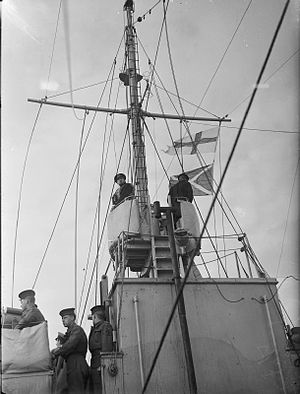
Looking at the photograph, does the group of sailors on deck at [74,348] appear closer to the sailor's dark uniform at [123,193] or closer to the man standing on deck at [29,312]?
the man standing on deck at [29,312]

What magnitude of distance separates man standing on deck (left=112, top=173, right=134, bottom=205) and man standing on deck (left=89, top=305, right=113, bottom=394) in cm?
306

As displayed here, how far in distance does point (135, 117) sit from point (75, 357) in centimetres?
648

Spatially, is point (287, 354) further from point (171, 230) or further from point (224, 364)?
point (171, 230)

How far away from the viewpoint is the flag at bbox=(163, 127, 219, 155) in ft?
36.6

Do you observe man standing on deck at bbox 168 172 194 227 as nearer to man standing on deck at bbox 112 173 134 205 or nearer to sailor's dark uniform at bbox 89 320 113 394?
man standing on deck at bbox 112 173 134 205

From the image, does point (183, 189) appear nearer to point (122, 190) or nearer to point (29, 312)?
point (122, 190)

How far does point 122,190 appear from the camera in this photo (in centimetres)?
995

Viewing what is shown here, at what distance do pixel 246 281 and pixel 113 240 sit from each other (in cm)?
289

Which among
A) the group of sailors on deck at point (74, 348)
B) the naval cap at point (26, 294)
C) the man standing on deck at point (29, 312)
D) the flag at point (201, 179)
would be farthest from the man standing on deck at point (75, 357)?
the flag at point (201, 179)

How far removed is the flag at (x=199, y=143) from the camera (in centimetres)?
1115

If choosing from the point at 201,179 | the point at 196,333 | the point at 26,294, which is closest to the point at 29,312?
the point at 26,294

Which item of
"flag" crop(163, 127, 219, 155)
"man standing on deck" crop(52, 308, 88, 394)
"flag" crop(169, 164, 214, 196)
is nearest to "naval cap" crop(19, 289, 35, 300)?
"man standing on deck" crop(52, 308, 88, 394)

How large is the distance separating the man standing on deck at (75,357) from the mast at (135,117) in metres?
3.69

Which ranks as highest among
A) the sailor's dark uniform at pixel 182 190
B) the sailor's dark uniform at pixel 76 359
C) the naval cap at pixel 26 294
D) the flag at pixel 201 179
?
the flag at pixel 201 179
